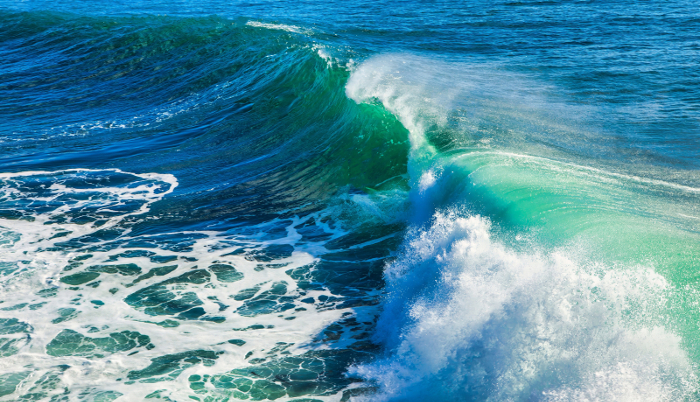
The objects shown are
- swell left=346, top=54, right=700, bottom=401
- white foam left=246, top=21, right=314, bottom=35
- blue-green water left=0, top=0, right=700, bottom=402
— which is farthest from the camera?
white foam left=246, top=21, right=314, bottom=35

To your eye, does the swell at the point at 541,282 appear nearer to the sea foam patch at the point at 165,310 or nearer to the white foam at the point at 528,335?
the white foam at the point at 528,335

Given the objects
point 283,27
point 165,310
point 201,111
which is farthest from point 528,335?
point 283,27

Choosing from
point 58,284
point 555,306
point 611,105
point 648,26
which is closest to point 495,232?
point 555,306

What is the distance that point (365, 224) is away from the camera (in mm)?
8852

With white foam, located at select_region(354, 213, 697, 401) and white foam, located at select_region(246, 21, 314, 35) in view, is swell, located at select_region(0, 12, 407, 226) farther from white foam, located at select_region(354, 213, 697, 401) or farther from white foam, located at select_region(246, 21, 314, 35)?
white foam, located at select_region(354, 213, 697, 401)

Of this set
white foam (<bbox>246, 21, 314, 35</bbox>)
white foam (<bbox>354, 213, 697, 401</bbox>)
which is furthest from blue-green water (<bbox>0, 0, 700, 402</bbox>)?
white foam (<bbox>246, 21, 314, 35</bbox>)

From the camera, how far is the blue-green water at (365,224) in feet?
18.0

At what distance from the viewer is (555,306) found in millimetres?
5430

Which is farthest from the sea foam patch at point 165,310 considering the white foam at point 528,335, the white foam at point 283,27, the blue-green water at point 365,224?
the white foam at point 283,27

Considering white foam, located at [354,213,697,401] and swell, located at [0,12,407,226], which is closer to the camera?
white foam, located at [354,213,697,401]

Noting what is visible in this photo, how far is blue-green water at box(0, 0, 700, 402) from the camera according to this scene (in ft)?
18.0

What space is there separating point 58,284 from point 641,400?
669 centimetres

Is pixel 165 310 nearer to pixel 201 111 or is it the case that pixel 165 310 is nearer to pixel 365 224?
pixel 365 224

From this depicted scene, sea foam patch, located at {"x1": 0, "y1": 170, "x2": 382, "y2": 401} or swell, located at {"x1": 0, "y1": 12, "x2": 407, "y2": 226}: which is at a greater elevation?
swell, located at {"x1": 0, "y1": 12, "x2": 407, "y2": 226}
